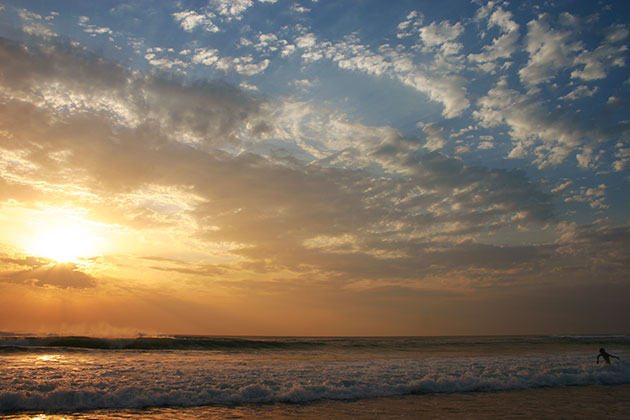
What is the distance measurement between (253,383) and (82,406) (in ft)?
21.7

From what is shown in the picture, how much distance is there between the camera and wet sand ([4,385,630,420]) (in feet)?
40.3

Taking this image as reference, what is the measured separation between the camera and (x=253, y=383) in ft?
55.0

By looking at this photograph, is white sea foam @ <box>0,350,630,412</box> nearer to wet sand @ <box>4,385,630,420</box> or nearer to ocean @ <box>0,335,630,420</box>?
ocean @ <box>0,335,630,420</box>

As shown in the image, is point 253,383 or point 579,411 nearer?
point 579,411

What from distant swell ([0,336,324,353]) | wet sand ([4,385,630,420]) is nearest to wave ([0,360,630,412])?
wet sand ([4,385,630,420])

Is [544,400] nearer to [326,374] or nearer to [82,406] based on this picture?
[326,374]

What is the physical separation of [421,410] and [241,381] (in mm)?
8274

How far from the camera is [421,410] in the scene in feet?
43.6

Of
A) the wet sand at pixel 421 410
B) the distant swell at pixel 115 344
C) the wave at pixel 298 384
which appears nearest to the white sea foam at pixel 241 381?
the wave at pixel 298 384

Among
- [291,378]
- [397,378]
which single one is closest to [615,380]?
[397,378]

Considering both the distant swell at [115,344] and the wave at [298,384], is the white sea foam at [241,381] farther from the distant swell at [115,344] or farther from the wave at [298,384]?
the distant swell at [115,344]

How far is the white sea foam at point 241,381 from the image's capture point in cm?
1406

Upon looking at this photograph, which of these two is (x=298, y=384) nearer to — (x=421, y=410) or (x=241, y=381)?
(x=241, y=381)

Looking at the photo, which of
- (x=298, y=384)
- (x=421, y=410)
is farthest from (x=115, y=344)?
(x=421, y=410)
